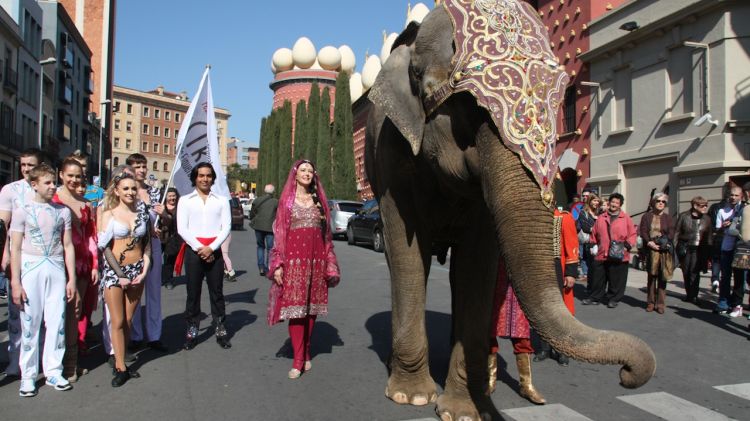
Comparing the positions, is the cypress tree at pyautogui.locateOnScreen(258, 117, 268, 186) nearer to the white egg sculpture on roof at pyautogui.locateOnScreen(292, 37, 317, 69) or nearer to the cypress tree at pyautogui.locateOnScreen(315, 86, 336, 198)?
the white egg sculpture on roof at pyautogui.locateOnScreen(292, 37, 317, 69)

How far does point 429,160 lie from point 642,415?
98.9 inches

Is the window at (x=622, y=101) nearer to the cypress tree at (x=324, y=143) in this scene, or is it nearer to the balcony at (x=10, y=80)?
the cypress tree at (x=324, y=143)

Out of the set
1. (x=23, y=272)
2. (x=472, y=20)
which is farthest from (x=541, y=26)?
(x=23, y=272)

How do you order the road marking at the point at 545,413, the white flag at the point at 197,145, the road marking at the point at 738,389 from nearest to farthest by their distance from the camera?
the road marking at the point at 545,413 → the road marking at the point at 738,389 → the white flag at the point at 197,145

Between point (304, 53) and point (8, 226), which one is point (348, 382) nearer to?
point (8, 226)

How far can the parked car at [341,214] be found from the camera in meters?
24.1

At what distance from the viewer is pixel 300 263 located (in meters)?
5.56

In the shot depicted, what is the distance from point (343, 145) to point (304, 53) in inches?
824

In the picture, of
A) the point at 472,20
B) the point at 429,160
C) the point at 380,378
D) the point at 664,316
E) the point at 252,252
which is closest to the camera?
the point at 472,20

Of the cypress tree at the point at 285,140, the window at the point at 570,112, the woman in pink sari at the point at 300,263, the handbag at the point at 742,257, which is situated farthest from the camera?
the cypress tree at the point at 285,140

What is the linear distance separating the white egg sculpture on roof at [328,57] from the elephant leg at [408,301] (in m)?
60.7

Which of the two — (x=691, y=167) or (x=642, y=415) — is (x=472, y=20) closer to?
(x=642, y=415)

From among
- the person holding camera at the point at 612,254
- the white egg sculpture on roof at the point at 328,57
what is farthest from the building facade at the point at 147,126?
the person holding camera at the point at 612,254

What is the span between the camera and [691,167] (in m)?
16.9
